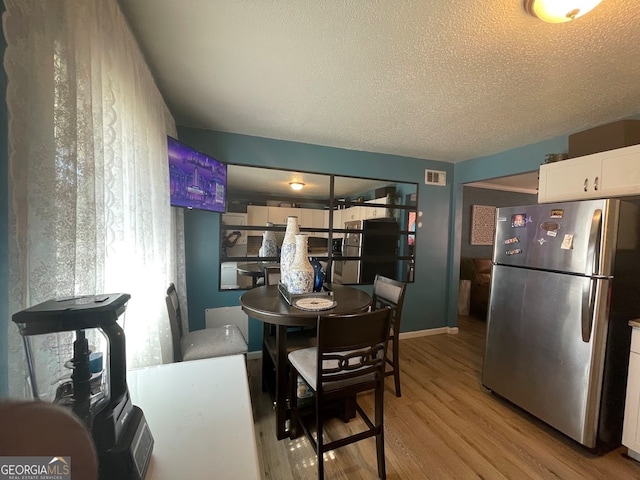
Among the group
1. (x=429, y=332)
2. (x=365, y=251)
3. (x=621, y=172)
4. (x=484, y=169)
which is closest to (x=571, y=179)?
(x=621, y=172)

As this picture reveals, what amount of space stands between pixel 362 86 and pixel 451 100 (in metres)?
0.70

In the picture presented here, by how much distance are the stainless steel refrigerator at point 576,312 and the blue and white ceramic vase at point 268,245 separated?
226cm

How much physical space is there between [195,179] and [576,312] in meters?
2.92

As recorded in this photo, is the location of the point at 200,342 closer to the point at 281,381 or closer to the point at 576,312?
the point at 281,381

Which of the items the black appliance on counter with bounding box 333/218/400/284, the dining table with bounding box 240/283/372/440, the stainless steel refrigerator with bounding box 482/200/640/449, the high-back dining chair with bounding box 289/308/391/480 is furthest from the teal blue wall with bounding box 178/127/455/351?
the high-back dining chair with bounding box 289/308/391/480

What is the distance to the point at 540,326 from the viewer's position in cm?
184

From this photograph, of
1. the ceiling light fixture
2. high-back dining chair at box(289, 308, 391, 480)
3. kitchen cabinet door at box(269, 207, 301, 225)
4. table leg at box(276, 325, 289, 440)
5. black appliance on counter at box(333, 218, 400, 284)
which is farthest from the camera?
black appliance on counter at box(333, 218, 400, 284)

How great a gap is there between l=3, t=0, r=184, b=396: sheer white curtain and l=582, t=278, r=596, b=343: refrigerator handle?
2508mm

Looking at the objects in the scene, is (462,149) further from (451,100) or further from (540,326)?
(540,326)

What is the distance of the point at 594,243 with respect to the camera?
61.1 inches

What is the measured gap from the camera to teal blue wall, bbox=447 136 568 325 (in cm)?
258

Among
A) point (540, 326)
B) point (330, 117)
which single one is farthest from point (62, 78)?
point (540, 326)

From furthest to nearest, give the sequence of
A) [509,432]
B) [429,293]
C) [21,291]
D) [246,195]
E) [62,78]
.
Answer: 1. [429,293]
2. [246,195]
3. [509,432]
4. [62,78]
5. [21,291]

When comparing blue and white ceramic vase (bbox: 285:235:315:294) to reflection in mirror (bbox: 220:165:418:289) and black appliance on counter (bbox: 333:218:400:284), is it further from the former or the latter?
black appliance on counter (bbox: 333:218:400:284)
